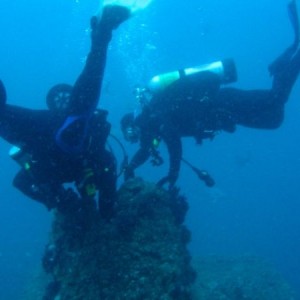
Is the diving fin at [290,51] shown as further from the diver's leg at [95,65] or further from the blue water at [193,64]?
the blue water at [193,64]

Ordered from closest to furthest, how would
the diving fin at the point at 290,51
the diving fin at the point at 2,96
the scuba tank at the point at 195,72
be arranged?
the diving fin at the point at 2,96
the scuba tank at the point at 195,72
the diving fin at the point at 290,51

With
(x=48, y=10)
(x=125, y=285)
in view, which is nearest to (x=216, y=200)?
(x=125, y=285)

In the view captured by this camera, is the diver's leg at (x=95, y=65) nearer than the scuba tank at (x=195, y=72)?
Yes

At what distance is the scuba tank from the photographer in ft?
20.8

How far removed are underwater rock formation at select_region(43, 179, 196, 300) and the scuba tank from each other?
6.17 ft

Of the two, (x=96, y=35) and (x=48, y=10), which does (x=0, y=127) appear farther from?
(x=48, y=10)

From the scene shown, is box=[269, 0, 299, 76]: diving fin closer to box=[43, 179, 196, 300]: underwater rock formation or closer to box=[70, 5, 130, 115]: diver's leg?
box=[43, 179, 196, 300]: underwater rock formation

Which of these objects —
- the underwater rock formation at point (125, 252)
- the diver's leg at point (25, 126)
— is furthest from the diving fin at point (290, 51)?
the diver's leg at point (25, 126)

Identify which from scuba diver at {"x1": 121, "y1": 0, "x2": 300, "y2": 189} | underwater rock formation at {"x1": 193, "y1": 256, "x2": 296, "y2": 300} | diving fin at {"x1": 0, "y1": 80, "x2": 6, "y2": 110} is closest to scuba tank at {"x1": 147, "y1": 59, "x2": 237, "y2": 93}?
scuba diver at {"x1": 121, "y1": 0, "x2": 300, "y2": 189}

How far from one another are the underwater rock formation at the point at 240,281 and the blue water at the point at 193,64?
66.5 ft

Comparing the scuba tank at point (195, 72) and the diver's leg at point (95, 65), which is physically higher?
the scuba tank at point (195, 72)

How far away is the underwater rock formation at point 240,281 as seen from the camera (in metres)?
10.4

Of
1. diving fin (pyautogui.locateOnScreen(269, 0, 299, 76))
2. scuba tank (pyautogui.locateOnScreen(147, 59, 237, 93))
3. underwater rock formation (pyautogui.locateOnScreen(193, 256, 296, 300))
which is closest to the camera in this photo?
scuba tank (pyautogui.locateOnScreen(147, 59, 237, 93))

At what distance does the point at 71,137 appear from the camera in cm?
388
